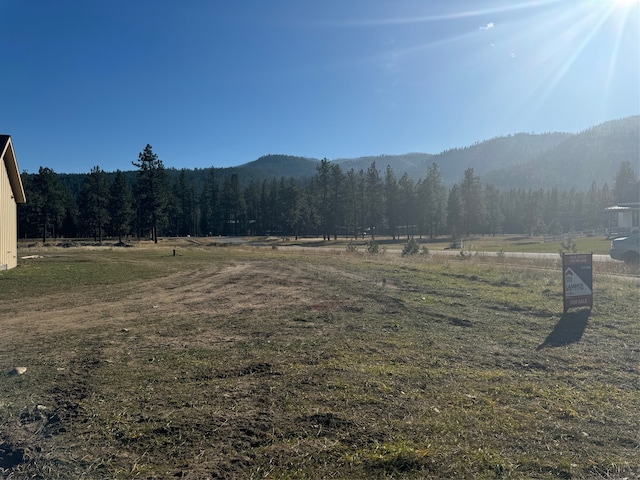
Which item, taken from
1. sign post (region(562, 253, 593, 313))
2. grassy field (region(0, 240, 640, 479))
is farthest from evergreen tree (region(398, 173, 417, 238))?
grassy field (region(0, 240, 640, 479))

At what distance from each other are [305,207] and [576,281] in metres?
87.8

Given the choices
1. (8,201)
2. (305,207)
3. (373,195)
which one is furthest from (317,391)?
(305,207)

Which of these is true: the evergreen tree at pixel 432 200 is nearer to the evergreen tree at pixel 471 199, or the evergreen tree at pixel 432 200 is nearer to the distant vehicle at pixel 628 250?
the evergreen tree at pixel 471 199

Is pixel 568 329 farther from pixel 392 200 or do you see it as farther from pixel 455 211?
pixel 455 211

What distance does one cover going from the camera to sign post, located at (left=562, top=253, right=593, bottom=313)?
9.88 m

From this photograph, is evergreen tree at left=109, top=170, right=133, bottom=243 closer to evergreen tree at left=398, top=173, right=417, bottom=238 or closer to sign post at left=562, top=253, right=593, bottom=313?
evergreen tree at left=398, top=173, right=417, bottom=238

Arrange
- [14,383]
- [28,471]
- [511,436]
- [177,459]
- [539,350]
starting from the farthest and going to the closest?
[539,350] < [14,383] < [511,436] < [177,459] < [28,471]

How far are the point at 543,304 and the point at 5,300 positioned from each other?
14.9 metres

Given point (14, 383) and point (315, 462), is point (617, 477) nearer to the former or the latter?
point (315, 462)

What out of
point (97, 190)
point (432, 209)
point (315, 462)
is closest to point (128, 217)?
point (97, 190)

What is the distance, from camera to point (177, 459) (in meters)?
3.41

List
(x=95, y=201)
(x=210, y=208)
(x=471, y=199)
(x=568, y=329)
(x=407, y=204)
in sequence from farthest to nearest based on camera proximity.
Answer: (x=210, y=208) < (x=407, y=204) < (x=471, y=199) < (x=95, y=201) < (x=568, y=329)

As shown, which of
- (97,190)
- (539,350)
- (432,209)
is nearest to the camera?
(539,350)

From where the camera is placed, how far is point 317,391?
484 cm
